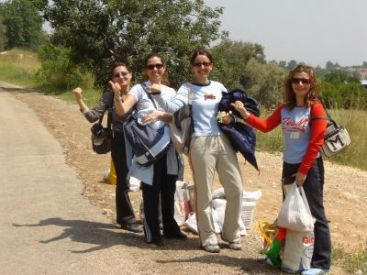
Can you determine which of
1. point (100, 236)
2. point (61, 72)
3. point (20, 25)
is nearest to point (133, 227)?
point (100, 236)

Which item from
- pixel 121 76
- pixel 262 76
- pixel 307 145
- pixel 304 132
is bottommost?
pixel 307 145

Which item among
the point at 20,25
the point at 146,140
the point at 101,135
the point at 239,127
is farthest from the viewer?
the point at 20,25

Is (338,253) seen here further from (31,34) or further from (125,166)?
(31,34)

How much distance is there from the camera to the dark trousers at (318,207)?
183 inches

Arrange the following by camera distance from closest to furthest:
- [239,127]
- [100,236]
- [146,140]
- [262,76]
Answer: [239,127], [146,140], [100,236], [262,76]

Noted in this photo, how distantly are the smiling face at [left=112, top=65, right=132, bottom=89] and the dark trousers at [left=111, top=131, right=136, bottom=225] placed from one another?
507 millimetres

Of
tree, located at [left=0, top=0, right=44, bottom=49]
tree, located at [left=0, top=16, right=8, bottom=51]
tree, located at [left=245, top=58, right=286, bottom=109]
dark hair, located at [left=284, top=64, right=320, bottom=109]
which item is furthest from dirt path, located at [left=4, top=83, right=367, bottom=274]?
tree, located at [left=0, top=0, right=44, bottom=49]

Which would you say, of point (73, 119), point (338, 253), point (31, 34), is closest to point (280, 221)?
point (338, 253)

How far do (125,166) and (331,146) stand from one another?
7.10ft

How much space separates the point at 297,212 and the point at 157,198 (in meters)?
1.47

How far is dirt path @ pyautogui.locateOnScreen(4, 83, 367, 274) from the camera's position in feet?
16.6

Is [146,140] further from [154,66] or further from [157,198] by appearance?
[154,66]

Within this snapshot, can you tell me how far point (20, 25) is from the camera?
72.8m

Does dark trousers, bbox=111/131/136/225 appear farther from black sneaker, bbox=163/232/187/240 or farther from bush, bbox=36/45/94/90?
bush, bbox=36/45/94/90
